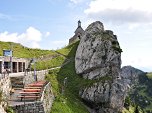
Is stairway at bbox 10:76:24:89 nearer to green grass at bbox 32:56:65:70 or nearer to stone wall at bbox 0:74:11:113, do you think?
stone wall at bbox 0:74:11:113

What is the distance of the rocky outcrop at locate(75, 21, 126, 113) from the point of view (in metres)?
81.1

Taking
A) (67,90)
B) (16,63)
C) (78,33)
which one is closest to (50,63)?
(67,90)

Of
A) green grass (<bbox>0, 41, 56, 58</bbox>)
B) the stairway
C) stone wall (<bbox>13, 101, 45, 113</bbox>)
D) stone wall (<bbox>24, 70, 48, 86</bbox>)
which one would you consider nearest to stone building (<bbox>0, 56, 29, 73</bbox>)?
stone wall (<bbox>24, 70, 48, 86</bbox>)

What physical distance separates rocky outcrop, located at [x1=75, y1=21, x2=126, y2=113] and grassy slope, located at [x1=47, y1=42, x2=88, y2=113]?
216 centimetres

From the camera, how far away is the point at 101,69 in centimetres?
8862

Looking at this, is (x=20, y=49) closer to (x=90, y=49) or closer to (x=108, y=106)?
(x=90, y=49)

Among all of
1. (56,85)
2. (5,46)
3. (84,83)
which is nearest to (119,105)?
(84,83)

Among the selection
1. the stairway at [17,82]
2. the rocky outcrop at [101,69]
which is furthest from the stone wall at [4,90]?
the rocky outcrop at [101,69]

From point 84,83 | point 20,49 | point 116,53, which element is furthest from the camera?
point 20,49

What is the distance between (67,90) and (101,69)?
1214cm

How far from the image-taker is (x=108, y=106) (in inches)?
3184

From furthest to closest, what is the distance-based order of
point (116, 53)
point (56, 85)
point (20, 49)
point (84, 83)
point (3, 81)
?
point (20, 49) → point (116, 53) → point (84, 83) → point (56, 85) → point (3, 81)

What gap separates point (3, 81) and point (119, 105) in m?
43.8

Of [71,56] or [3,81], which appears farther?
[71,56]
